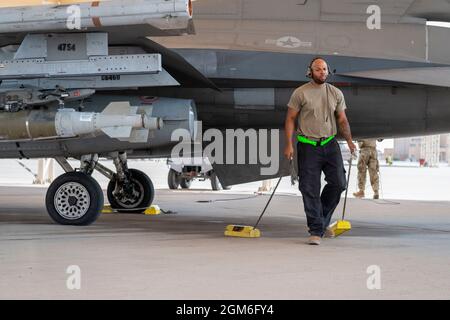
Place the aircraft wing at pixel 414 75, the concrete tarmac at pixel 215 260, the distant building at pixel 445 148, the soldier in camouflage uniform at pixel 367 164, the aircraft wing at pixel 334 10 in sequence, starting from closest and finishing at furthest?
1. the concrete tarmac at pixel 215 260
2. the aircraft wing at pixel 414 75
3. the aircraft wing at pixel 334 10
4. the soldier in camouflage uniform at pixel 367 164
5. the distant building at pixel 445 148

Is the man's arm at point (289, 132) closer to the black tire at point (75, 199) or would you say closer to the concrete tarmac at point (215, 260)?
the concrete tarmac at point (215, 260)

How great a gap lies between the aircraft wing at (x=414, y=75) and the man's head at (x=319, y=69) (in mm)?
1289

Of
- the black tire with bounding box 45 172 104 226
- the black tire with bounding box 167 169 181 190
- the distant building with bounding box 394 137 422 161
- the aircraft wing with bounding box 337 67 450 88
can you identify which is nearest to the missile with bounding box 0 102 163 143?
the black tire with bounding box 45 172 104 226

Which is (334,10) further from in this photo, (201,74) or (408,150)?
(408,150)

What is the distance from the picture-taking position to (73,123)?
25.6 ft

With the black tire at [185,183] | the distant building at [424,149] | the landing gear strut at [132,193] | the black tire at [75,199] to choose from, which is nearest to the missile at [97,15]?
the black tire at [75,199]

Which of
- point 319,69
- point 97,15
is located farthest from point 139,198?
point 319,69

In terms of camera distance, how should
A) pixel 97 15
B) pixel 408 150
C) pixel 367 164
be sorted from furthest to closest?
pixel 408 150
pixel 367 164
pixel 97 15

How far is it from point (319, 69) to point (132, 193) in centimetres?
490

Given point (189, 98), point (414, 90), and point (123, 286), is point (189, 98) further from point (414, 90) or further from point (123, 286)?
point (123, 286)

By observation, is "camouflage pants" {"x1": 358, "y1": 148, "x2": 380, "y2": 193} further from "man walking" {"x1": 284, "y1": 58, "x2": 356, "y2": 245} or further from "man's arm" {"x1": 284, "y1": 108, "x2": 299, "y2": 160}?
"man's arm" {"x1": 284, "y1": 108, "x2": 299, "y2": 160}

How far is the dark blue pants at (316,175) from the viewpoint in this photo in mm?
Result: 6867

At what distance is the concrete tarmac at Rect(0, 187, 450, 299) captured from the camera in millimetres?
4359
